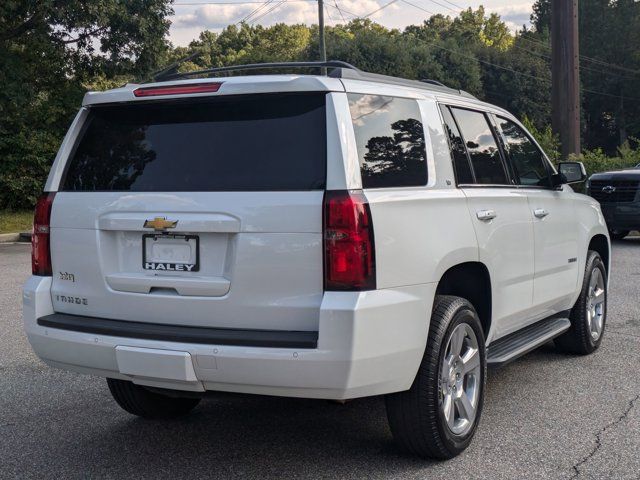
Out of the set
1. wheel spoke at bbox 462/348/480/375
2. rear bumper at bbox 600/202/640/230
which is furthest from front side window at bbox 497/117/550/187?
rear bumper at bbox 600/202/640/230

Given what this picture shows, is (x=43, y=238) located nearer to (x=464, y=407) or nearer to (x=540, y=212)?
(x=464, y=407)

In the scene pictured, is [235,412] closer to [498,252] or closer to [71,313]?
[71,313]

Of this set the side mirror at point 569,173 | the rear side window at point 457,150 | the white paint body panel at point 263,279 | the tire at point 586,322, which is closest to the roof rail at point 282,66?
the white paint body panel at point 263,279

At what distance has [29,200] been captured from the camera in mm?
20453

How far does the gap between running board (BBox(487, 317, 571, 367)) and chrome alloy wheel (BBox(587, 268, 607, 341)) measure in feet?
1.81

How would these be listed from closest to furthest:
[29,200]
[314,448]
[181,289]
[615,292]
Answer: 1. [181,289]
2. [314,448]
3. [615,292]
4. [29,200]

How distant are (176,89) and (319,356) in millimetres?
1510

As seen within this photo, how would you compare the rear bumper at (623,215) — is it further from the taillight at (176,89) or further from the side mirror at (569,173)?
the taillight at (176,89)

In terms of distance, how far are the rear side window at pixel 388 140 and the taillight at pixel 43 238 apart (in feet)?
5.50

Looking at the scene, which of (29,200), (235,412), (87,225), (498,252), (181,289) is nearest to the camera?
(181,289)

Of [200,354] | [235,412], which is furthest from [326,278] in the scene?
[235,412]

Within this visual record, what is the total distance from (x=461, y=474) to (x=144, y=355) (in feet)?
5.39

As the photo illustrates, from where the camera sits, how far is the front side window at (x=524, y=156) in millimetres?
5387

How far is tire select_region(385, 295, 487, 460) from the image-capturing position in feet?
12.6
